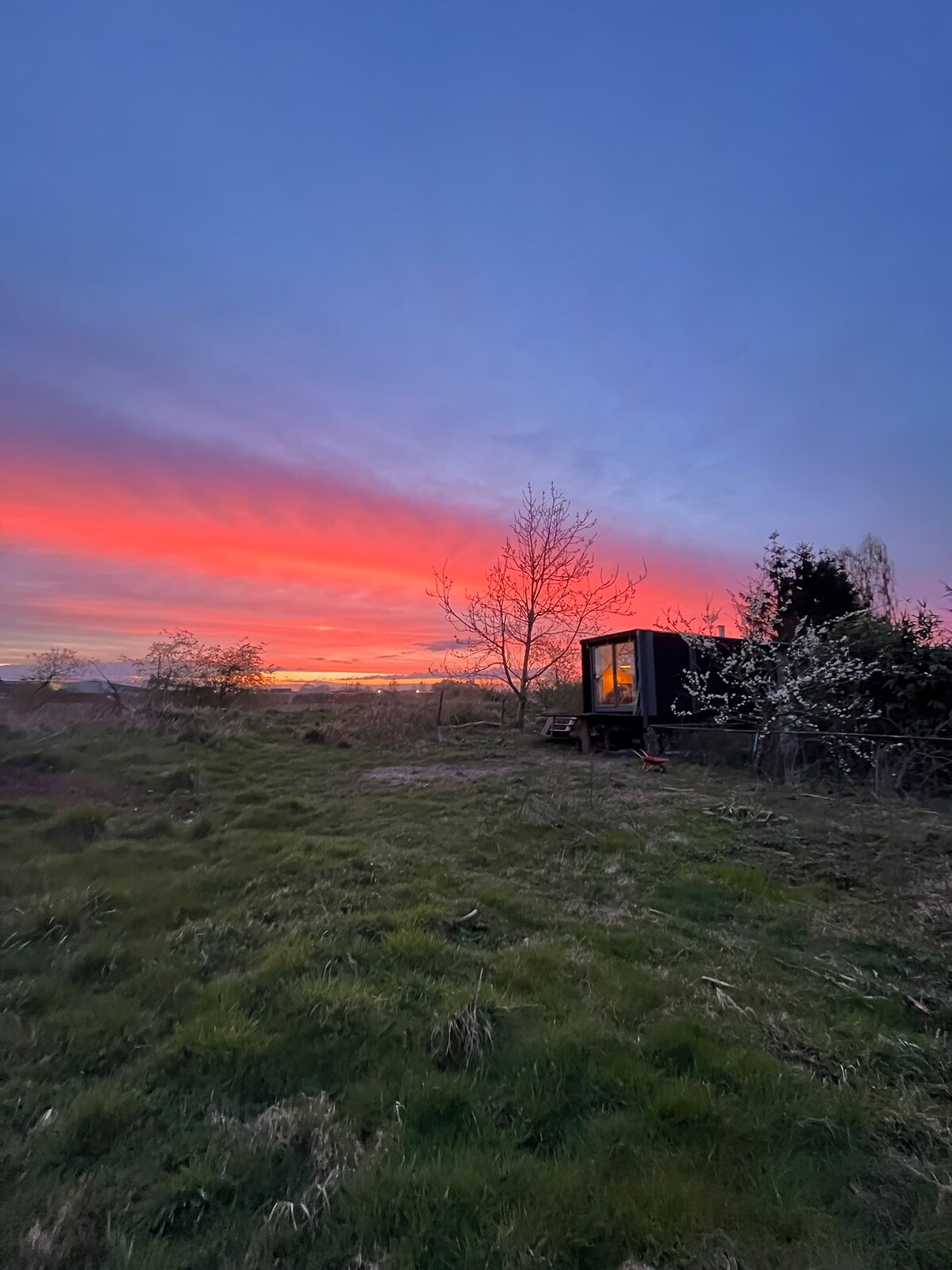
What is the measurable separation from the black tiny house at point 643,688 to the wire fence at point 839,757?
2.17 meters

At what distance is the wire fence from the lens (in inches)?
346

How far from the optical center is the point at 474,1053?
9.75 ft

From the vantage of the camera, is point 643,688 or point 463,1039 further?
point 643,688

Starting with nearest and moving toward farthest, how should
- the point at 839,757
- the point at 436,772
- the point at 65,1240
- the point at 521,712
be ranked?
the point at 65,1240 → the point at 839,757 → the point at 436,772 → the point at 521,712

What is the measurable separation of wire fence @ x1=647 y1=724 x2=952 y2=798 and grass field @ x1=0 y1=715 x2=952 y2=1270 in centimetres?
247

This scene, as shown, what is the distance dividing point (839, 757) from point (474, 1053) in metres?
8.82

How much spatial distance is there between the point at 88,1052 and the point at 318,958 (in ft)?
3.80

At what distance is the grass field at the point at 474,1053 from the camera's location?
82.4 inches

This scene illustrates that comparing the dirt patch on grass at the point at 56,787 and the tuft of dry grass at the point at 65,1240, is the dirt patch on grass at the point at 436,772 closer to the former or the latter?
the dirt patch on grass at the point at 56,787

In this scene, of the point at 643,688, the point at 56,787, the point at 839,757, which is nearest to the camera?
the point at 56,787

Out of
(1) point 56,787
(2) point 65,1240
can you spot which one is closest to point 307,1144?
(2) point 65,1240

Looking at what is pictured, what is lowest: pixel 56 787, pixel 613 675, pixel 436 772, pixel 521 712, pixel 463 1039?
pixel 463 1039

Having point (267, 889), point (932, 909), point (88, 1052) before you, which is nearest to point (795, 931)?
point (932, 909)

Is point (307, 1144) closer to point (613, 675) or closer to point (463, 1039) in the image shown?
point (463, 1039)
